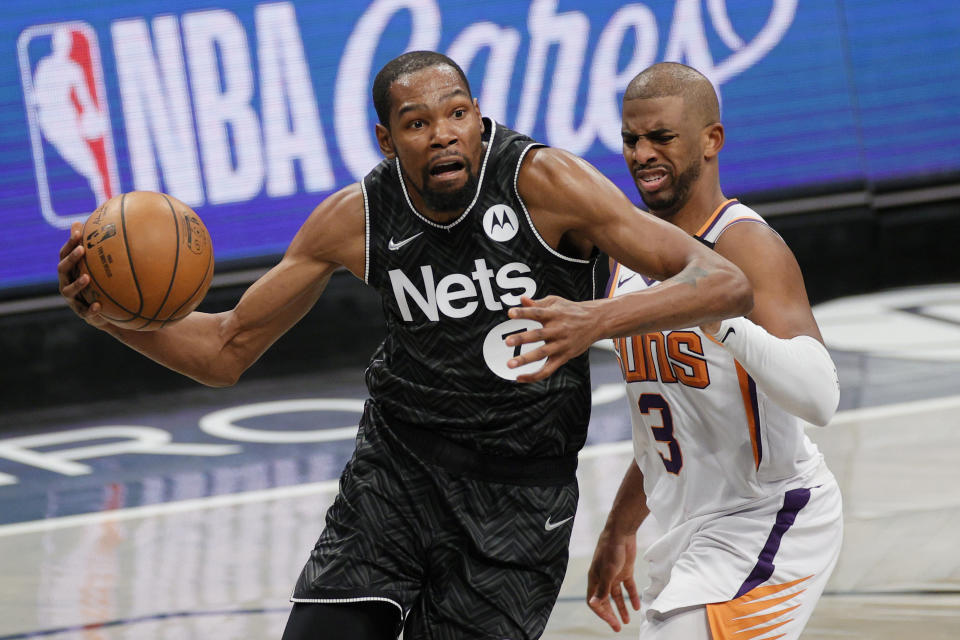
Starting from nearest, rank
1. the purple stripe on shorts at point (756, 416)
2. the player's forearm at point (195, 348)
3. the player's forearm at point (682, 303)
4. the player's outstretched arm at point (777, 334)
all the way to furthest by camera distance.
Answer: the player's forearm at point (682, 303), the player's outstretched arm at point (777, 334), the purple stripe on shorts at point (756, 416), the player's forearm at point (195, 348)

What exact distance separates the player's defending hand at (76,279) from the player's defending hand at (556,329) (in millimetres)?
1134

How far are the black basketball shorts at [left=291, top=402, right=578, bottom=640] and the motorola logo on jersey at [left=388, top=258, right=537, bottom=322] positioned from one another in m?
0.32

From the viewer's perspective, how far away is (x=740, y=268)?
298 cm

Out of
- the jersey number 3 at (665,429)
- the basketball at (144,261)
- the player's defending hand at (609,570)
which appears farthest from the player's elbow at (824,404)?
the basketball at (144,261)

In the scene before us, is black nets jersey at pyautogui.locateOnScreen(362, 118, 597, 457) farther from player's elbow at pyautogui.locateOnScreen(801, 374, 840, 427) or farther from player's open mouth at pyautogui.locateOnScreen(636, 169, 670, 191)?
player's elbow at pyautogui.locateOnScreen(801, 374, 840, 427)

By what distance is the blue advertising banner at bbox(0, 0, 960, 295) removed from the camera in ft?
26.1

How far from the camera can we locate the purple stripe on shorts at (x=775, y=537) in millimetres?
3025

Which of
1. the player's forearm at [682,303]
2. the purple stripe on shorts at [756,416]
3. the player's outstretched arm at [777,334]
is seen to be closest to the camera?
the player's forearm at [682,303]

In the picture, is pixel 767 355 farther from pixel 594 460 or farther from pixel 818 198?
pixel 818 198

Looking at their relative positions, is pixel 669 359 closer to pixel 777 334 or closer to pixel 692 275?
pixel 777 334

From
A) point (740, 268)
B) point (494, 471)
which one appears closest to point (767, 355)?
point (740, 268)

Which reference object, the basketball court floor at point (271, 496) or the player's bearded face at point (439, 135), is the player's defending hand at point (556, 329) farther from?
the basketball court floor at point (271, 496)

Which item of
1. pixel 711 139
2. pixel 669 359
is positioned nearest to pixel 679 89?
pixel 711 139

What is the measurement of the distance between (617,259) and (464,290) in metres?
0.35
